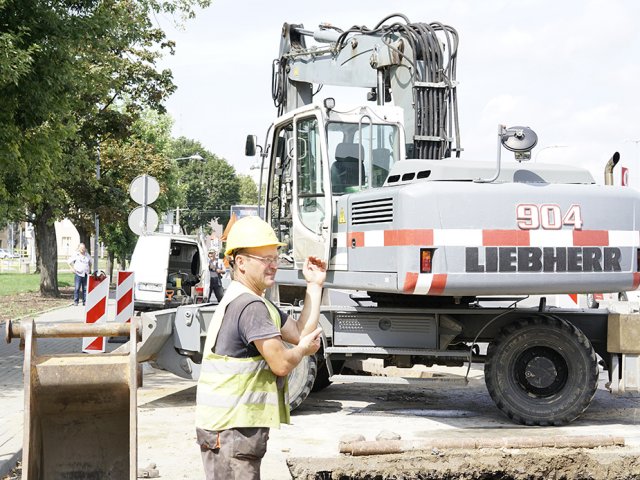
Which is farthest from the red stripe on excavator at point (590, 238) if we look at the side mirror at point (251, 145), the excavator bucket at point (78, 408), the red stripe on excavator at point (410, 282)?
the excavator bucket at point (78, 408)

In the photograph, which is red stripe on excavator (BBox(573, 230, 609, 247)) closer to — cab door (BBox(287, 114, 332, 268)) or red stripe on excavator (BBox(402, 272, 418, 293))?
red stripe on excavator (BBox(402, 272, 418, 293))

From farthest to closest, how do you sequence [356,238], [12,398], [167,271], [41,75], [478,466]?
[167,271] < [41,75] < [12,398] < [356,238] < [478,466]

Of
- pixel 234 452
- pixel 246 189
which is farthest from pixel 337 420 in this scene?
pixel 246 189

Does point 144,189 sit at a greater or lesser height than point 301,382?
greater

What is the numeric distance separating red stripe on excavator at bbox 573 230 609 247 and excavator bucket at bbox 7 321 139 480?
15.7ft

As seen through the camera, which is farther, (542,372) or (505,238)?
(542,372)

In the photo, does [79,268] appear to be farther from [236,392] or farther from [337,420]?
[236,392]

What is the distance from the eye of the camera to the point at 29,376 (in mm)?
5457

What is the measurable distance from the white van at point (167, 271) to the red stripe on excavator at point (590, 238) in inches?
454

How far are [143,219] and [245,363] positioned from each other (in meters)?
13.5

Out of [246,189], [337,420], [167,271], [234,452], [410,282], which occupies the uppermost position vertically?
[246,189]

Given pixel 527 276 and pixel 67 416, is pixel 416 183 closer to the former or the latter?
pixel 527 276

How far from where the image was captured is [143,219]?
17.2m

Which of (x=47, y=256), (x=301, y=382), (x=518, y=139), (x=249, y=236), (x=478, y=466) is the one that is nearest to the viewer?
(x=249, y=236)
